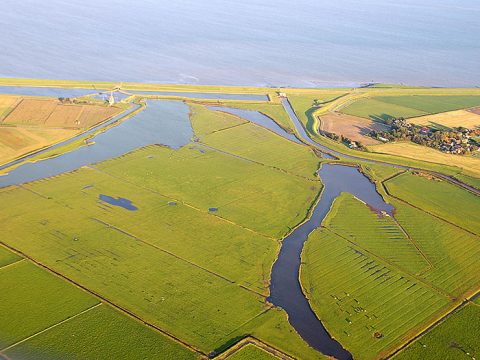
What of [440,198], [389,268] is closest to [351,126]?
[440,198]

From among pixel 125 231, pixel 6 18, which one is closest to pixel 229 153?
pixel 125 231

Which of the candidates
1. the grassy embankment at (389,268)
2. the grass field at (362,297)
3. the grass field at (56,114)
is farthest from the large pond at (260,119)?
the grass field at (362,297)

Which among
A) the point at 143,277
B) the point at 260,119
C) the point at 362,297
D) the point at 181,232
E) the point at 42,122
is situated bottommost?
the point at 143,277

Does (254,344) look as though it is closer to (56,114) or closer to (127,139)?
(127,139)

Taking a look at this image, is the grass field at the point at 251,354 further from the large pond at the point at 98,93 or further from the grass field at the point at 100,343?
the large pond at the point at 98,93

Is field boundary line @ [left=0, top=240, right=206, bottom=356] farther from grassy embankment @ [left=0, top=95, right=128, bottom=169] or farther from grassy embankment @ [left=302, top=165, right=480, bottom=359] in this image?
grassy embankment @ [left=0, top=95, right=128, bottom=169]

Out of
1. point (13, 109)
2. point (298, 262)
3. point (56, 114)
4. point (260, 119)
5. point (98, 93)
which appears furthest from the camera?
point (98, 93)

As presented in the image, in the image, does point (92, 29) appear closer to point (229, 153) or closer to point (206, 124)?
point (206, 124)
